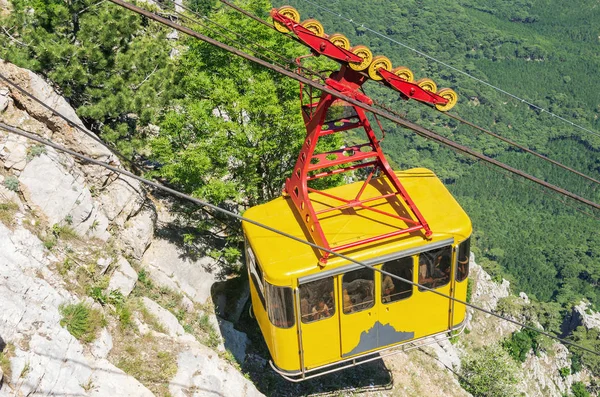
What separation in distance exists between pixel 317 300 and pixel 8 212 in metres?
6.75

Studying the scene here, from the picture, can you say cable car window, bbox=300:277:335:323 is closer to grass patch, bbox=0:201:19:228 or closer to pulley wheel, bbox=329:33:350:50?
pulley wheel, bbox=329:33:350:50

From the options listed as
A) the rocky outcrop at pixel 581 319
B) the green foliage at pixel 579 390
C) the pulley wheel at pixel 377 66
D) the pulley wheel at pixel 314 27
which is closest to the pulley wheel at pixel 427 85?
the pulley wheel at pixel 377 66

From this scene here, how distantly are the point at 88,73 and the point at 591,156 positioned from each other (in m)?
132

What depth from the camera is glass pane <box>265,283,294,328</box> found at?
1043 cm

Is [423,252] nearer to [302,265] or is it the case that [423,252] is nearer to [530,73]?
[302,265]

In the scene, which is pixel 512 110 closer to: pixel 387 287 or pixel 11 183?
pixel 387 287

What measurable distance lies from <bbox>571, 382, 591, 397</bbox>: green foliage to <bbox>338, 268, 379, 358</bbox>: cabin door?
1614 inches

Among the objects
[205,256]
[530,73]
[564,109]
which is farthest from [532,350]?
[530,73]

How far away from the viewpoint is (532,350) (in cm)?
4206

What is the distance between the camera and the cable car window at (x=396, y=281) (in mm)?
10727

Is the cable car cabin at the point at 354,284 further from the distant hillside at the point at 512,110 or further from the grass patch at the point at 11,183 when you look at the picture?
the distant hillside at the point at 512,110

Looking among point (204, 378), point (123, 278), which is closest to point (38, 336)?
point (123, 278)

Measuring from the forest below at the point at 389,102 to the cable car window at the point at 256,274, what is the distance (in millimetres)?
3321

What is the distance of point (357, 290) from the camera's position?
10820 mm
